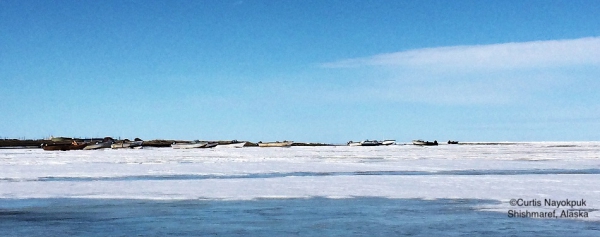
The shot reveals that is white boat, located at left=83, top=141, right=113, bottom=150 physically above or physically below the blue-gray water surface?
above

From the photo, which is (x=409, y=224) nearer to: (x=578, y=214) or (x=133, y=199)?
(x=578, y=214)

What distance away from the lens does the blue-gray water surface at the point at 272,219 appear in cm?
707

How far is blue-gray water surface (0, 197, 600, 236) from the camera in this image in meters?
7.07

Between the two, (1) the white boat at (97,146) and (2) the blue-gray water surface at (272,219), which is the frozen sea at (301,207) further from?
(1) the white boat at (97,146)

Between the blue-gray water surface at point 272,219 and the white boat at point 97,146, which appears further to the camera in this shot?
the white boat at point 97,146

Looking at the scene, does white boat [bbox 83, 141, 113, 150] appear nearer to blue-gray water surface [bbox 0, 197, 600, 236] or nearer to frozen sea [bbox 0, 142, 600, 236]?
frozen sea [bbox 0, 142, 600, 236]

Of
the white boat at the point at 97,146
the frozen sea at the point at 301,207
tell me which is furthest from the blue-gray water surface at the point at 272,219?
the white boat at the point at 97,146

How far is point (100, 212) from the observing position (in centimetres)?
891

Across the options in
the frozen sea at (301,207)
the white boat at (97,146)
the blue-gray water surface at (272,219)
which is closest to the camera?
the blue-gray water surface at (272,219)

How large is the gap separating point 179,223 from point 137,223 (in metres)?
0.54

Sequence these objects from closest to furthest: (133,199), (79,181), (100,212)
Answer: (100,212)
(133,199)
(79,181)

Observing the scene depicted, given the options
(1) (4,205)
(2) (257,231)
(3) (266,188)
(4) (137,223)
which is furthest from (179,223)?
(3) (266,188)

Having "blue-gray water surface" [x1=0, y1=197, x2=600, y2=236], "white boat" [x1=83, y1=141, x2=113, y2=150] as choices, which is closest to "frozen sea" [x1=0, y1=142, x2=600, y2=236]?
"blue-gray water surface" [x1=0, y1=197, x2=600, y2=236]

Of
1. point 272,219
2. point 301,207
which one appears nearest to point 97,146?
point 301,207
